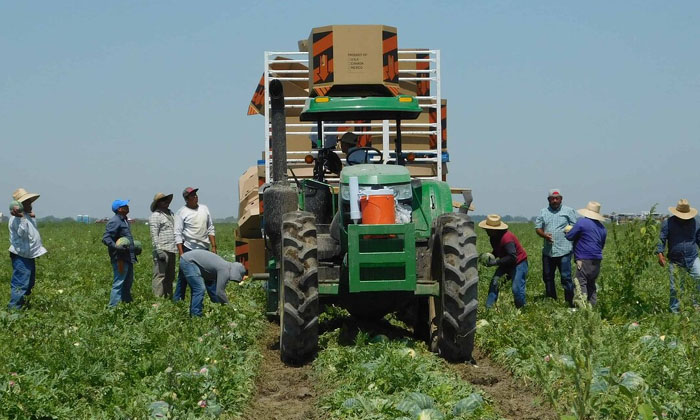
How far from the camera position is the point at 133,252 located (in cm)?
1236

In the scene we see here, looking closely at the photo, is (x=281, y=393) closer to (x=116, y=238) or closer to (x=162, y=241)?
(x=116, y=238)

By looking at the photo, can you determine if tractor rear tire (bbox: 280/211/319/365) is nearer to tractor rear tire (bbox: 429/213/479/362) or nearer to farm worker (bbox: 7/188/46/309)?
tractor rear tire (bbox: 429/213/479/362)

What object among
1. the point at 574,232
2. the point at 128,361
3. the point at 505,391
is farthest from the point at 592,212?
the point at 128,361

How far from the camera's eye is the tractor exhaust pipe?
9320 millimetres

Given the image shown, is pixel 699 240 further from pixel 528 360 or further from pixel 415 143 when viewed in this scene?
pixel 528 360

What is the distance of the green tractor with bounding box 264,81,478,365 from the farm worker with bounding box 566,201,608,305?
10.2 ft

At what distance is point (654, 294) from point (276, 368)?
7261 mm

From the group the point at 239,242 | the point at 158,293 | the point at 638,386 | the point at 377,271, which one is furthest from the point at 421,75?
the point at 638,386

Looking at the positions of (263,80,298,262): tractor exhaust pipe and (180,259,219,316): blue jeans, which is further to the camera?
(180,259,219,316): blue jeans

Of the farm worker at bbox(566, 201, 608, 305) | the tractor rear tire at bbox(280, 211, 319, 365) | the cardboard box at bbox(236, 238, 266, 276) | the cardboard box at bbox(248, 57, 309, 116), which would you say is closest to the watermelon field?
the tractor rear tire at bbox(280, 211, 319, 365)

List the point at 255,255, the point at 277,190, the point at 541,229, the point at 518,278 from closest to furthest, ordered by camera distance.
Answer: the point at 277,190, the point at 518,278, the point at 541,229, the point at 255,255

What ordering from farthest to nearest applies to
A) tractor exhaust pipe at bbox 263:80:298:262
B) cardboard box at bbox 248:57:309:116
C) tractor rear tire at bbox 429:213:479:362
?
cardboard box at bbox 248:57:309:116
tractor exhaust pipe at bbox 263:80:298:262
tractor rear tire at bbox 429:213:479:362

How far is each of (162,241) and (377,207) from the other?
524 centimetres

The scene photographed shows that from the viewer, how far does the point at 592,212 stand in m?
12.2
